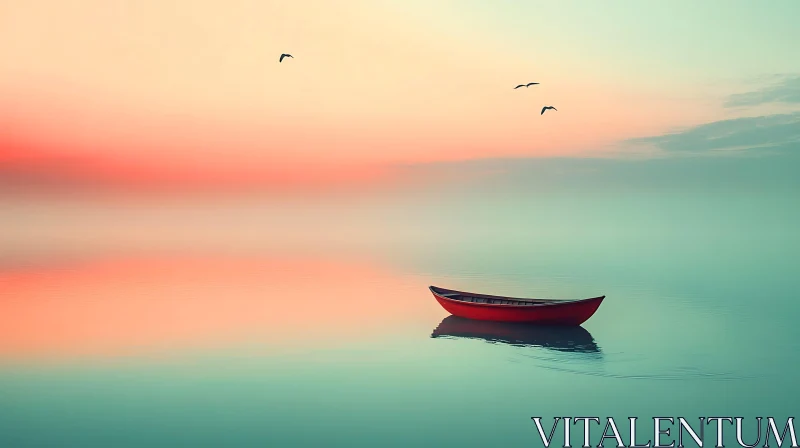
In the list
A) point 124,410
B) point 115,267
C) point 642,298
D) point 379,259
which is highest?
point 379,259

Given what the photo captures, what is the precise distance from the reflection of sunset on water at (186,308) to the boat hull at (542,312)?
665cm

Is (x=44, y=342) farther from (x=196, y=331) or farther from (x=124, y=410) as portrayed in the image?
(x=124, y=410)

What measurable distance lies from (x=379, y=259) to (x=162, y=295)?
49.9m

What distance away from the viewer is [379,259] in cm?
10288

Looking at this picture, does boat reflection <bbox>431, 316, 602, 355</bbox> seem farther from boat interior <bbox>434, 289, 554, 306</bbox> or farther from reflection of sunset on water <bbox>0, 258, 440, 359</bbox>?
reflection of sunset on water <bbox>0, 258, 440, 359</bbox>

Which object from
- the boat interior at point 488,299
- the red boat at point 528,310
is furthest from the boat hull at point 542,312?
the boat interior at point 488,299

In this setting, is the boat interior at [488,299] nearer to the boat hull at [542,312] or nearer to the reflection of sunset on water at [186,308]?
the boat hull at [542,312]

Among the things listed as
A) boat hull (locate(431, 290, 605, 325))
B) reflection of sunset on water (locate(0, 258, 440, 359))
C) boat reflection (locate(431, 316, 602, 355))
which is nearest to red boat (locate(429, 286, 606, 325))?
boat hull (locate(431, 290, 605, 325))

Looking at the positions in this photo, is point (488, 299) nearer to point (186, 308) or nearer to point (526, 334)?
point (526, 334)

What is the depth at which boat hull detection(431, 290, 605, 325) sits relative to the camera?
3709 centimetres

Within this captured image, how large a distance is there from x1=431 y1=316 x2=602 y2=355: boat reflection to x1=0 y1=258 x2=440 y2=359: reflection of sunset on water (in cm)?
524

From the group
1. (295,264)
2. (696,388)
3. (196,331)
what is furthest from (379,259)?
(696,388)

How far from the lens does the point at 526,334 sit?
124 ft

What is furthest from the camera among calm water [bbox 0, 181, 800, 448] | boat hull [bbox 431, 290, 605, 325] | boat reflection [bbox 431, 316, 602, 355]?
boat hull [bbox 431, 290, 605, 325]
